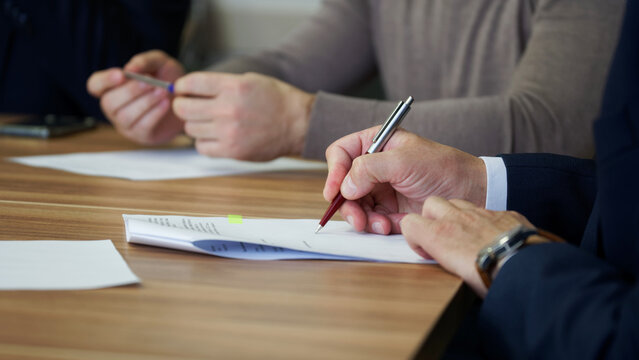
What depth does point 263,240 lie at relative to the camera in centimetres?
68

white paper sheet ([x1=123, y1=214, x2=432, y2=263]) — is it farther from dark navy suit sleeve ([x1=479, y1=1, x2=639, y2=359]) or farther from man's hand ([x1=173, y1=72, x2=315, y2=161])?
man's hand ([x1=173, y1=72, x2=315, y2=161])

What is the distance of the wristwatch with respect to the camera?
59 cm

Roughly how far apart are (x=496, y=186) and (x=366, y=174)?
0.49 feet

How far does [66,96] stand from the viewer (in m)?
1.99

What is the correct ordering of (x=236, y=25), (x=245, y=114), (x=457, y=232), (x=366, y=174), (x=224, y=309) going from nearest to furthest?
(x=224, y=309) → (x=457, y=232) → (x=366, y=174) → (x=245, y=114) → (x=236, y=25)

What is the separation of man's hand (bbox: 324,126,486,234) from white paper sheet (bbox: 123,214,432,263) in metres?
0.03

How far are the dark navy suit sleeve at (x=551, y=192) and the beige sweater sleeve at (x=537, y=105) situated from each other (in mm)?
306

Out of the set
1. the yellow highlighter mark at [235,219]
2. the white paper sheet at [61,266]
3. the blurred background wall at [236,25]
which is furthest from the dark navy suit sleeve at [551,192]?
the blurred background wall at [236,25]

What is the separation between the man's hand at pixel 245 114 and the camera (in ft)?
3.76

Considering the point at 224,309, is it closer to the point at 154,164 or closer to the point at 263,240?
the point at 263,240

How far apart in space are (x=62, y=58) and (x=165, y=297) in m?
1.46

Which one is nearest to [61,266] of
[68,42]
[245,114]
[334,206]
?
[334,206]

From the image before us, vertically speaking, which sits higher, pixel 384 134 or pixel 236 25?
pixel 384 134

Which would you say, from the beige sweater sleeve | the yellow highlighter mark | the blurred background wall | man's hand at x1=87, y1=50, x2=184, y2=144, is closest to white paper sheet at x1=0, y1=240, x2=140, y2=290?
the yellow highlighter mark
